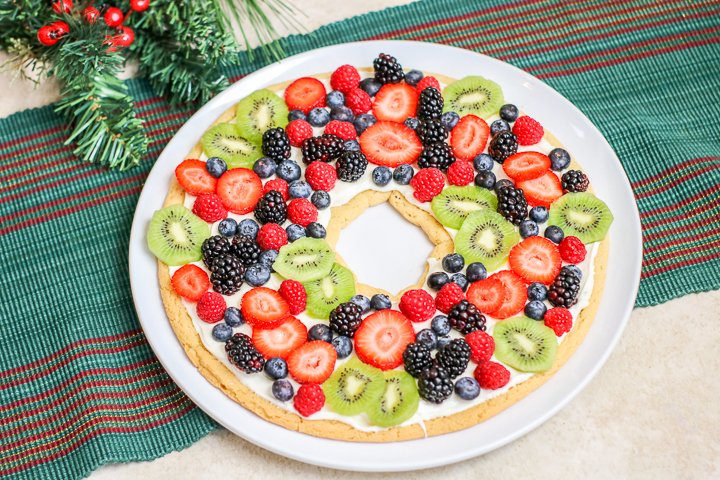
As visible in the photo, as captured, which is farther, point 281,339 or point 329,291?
point 329,291

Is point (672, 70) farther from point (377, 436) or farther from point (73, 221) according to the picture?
point (73, 221)

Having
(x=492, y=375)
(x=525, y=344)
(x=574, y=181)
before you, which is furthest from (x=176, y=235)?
(x=574, y=181)

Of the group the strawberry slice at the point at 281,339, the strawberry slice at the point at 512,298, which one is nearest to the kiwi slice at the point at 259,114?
the strawberry slice at the point at 281,339

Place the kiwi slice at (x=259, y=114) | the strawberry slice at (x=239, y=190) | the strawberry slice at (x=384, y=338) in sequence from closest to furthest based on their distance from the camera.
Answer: the strawberry slice at (x=384, y=338) → the strawberry slice at (x=239, y=190) → the kiwi slice at (x=259, y=114)

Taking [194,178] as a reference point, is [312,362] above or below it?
below

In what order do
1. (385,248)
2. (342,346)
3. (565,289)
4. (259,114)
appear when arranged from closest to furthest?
(342,346)
(565,289)
(385,248)
(259,114)

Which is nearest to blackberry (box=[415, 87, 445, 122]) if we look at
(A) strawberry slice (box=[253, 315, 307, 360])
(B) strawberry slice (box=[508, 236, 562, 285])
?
(B) strawberry slice (box=[508, 236, 562, 285])

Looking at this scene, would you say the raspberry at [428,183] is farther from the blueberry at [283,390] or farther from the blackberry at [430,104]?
the blueberry at [283,390]

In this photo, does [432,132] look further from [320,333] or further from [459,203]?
[320,333]
